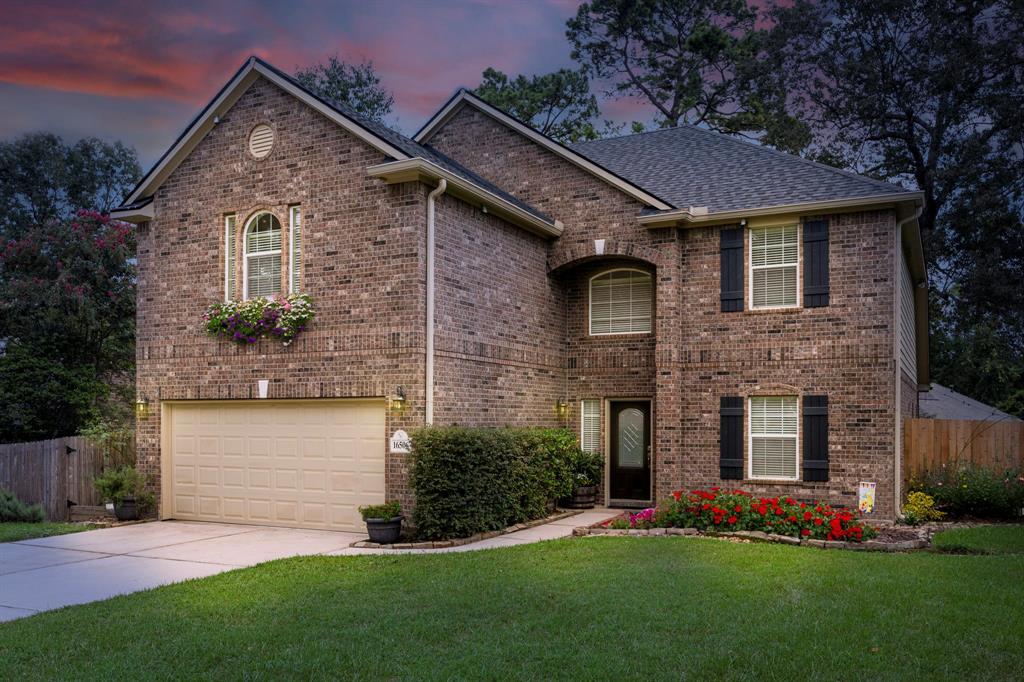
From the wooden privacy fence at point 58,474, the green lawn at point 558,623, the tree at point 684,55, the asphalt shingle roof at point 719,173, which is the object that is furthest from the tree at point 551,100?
the green lawn at point 558,623

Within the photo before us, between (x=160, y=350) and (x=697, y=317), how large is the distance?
9.22m

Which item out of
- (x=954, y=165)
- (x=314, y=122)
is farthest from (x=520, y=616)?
(x=954, y=165)

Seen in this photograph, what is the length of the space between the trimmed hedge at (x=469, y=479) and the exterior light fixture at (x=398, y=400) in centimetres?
80

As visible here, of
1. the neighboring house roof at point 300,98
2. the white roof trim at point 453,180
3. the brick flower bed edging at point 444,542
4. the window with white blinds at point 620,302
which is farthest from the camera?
the window with white blinds at point 620,302

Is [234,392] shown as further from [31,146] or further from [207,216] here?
[31,146]

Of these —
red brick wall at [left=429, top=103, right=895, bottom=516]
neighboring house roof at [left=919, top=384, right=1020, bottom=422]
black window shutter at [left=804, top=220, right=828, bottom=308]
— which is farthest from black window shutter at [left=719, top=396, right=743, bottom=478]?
neighboring house roof at [left=919, top=384, right=1020, bottom=422]

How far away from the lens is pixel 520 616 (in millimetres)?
7375

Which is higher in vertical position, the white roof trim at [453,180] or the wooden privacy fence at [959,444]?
the white roof trim at [453,180]

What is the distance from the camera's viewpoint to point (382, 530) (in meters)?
11.9

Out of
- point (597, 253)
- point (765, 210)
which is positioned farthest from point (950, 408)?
point (597, 253)

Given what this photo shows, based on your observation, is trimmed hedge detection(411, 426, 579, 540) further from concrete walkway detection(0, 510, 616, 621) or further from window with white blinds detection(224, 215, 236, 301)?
window with white blinds detection(224, 215, 236, 301)

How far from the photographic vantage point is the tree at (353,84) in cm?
3500

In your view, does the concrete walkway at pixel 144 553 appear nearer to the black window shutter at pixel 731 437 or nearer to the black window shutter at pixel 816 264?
the black window shutter at pixel 731 437

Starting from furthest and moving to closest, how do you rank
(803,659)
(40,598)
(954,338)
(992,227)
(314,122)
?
(954,338) → (992,227) → (314,122) → (40,598) → (803,659)
